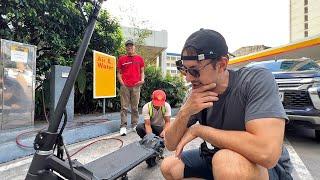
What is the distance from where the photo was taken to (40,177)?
1.94 meters

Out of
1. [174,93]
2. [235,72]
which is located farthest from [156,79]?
[235,72]

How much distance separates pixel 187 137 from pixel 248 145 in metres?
0.45

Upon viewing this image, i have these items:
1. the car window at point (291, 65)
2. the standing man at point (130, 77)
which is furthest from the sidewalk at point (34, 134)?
the car window at point (291, 65)

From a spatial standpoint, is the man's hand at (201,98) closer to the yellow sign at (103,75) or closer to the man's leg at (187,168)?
the man's leg at (187,168)

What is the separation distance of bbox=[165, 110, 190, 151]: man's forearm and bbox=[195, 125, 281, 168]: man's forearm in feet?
0.82

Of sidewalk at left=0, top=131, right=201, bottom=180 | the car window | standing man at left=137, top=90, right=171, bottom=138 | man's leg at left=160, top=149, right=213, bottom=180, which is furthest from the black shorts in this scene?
the car window

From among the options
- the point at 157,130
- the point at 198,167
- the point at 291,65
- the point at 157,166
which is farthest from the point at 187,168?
the point at 291,65

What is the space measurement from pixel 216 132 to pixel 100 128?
476 cm

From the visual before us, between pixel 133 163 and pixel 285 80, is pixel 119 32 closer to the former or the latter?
pixel 285 80

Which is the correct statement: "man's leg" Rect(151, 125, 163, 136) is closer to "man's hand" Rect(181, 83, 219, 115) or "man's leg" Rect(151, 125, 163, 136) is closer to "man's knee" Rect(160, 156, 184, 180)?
"man's knee" Rect(160, 156, 184, 180)

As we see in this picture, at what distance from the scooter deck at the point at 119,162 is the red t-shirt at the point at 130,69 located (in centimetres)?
302

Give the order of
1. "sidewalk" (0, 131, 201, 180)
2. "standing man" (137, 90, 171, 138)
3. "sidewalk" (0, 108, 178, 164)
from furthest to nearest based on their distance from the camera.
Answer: "standing man" (137, 90, 171, 138) → "sidewalk" (0, 108, 178, 164) → "sidewalk" (0, 131, 201, 180)

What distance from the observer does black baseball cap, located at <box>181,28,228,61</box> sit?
1.91 m

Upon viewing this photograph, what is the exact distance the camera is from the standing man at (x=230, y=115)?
5.92 ft
